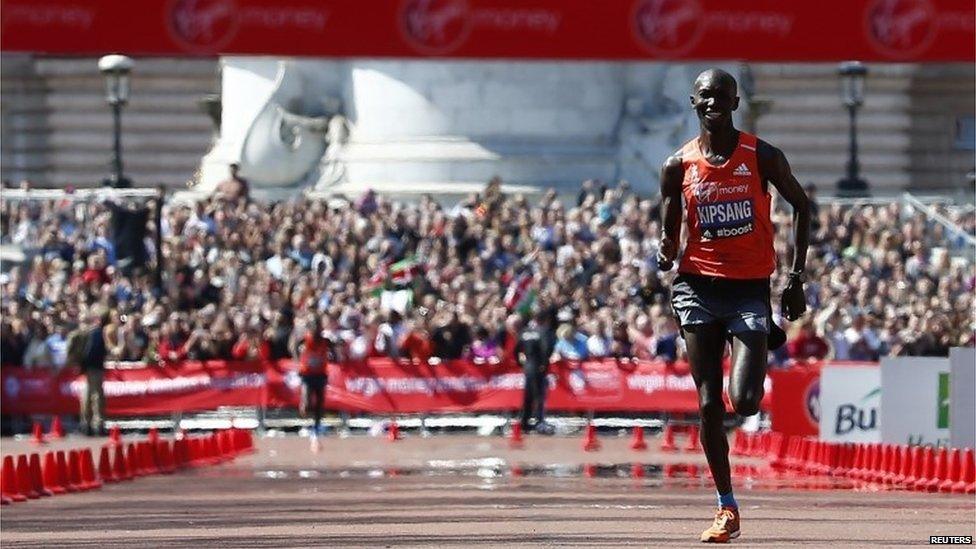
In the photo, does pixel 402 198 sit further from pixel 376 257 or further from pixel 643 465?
pixel 643 465

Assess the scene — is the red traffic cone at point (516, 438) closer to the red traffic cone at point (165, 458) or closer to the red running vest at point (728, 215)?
the red traffic cone at point (165, 458)

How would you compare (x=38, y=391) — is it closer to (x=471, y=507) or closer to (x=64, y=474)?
(x=64, y=474)

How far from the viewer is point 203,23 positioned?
31812 millimetres

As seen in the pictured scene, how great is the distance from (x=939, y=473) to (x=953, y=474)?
0.61ft

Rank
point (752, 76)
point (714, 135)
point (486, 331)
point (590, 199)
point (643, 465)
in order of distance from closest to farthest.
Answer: point (714, 135)
point (643, 465)
point (486, 331)
point (590, 199)
point (752, 76)

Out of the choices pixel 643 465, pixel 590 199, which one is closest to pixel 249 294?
pixel 590 199

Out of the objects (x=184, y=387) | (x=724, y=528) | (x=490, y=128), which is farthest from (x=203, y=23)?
(x=724, y=528)

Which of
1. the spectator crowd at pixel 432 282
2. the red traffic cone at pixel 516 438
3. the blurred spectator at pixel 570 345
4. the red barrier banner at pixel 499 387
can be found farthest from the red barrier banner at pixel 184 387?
the red traffic cone at pixel 516 438

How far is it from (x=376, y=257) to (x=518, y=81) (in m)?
5.57

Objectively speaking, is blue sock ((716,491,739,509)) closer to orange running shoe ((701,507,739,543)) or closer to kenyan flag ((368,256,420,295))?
orange running shoe ((701,507,739,543))

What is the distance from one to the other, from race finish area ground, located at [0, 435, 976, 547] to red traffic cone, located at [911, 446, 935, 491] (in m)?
0.35

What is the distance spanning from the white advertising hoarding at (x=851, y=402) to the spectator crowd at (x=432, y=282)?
13.8 ft

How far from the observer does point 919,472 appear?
21172mm

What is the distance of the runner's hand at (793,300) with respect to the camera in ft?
44.6
